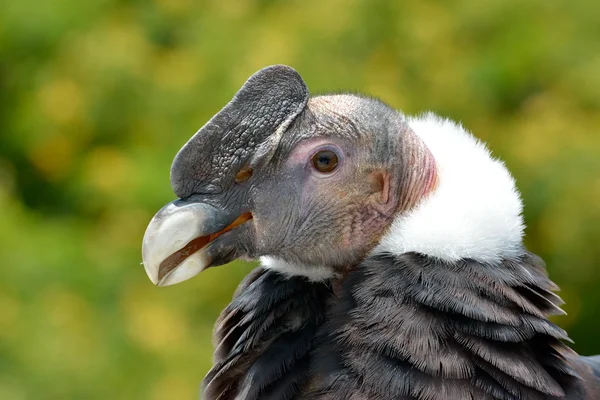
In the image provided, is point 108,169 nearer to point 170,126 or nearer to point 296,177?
point 170,126

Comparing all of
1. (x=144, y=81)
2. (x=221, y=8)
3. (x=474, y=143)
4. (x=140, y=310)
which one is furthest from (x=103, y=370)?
(x=474, y=143)

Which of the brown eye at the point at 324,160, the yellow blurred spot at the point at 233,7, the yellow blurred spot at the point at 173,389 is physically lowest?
the yellow blurred spot at the point at 173,389

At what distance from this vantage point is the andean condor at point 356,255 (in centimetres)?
181

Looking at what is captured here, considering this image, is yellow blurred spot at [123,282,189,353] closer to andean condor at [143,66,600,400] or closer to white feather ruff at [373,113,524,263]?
andean condor at [143,66,600,400]

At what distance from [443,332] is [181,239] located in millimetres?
549

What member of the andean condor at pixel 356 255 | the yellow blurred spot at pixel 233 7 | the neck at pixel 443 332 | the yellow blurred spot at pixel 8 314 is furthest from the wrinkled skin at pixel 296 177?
the yellow blurred spot at pixel 233 7

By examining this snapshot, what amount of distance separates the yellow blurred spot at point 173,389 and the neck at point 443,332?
7.49ft

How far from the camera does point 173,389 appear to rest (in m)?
4.05

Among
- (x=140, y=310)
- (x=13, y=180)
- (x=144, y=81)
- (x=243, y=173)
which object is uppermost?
(x=144, y=81)

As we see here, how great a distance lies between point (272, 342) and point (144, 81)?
338 cm

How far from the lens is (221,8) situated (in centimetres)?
509

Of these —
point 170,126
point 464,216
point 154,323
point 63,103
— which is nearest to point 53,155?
point 63,103

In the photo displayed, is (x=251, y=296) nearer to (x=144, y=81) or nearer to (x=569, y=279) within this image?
(x=569, y=279)

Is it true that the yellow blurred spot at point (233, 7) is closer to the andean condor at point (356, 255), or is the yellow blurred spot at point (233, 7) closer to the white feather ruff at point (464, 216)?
the andean condor at point (356, 255)
